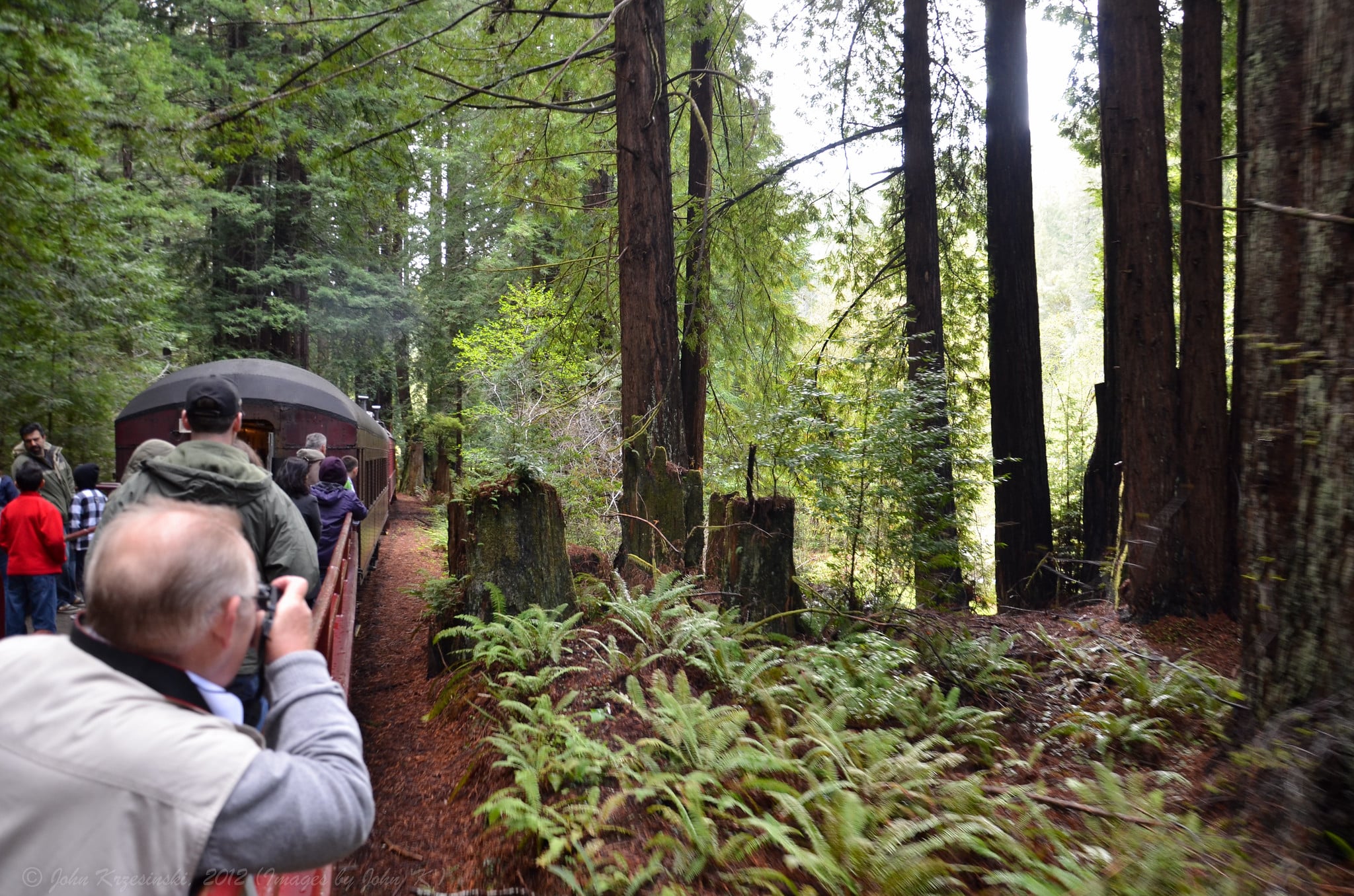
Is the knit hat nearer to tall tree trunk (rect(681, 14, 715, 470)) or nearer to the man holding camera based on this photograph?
tall tree trunk (rect(681, 14, 715, 470))

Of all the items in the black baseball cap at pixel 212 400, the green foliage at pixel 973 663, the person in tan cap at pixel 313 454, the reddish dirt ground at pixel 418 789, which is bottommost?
the reddish dirt ground at pixel 418 789

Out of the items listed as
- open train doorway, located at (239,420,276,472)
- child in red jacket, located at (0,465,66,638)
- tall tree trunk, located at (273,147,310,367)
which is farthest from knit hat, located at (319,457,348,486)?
tall tree trunk, located at (273,147,310,367)

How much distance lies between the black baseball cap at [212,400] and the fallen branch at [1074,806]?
4.13 metres

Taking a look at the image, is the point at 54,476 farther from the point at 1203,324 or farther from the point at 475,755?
the point at 1203,324

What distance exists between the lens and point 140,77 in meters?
10.7

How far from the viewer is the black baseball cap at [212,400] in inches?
134

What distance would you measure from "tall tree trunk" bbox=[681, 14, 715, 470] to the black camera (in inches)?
339

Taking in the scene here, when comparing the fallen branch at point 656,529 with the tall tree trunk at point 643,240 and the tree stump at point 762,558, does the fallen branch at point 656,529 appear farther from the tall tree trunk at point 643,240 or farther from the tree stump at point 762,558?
the tall tree trunk at point 643,240

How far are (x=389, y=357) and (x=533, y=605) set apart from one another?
21831 millimetres

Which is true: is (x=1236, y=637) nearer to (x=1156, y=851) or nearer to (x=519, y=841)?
(x=1156, y=851)

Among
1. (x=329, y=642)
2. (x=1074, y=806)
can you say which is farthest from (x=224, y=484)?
(x=1074, y=806)

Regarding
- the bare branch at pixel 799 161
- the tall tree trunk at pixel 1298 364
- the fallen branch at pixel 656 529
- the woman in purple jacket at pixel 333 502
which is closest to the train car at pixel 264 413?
the woman in purple jacket at pixel 333 502

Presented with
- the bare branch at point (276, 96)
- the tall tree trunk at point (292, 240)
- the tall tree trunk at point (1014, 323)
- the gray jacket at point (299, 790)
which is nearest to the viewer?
the gray jacket at point (299, 790)

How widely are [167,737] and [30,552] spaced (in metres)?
8.23
